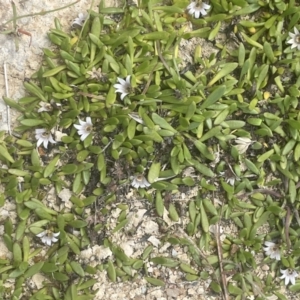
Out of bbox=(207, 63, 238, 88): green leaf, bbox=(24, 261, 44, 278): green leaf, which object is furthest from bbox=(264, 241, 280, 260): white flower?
bbox=(24, 261, 44, 278): green leaf

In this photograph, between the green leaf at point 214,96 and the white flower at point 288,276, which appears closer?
the green leaf at point 214,96

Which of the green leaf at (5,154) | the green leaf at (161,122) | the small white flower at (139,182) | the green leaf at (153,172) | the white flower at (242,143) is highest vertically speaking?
the green leaf at (161,122)

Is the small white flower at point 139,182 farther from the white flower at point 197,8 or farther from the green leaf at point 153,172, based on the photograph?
the white flower at point 197,8

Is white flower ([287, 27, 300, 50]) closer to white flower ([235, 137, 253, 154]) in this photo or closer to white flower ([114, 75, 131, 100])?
white flower ([235, 137, 253, 154])

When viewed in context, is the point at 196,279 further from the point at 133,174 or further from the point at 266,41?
the point at 266,41

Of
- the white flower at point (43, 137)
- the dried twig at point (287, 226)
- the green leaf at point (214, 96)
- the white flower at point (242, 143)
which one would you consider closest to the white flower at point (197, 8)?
the green leaf at point (214, 96)

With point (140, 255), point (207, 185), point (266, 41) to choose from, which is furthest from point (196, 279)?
point (266, 41)

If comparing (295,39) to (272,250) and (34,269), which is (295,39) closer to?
(272,250)

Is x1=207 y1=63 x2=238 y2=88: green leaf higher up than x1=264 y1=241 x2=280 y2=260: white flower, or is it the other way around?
x1=207 y1=63 x2=238 y2=88: green leaf
